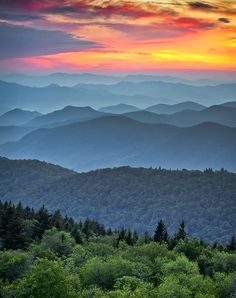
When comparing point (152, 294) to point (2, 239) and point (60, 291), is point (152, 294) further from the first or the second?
point (2, 239)

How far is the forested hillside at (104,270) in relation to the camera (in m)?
46.1

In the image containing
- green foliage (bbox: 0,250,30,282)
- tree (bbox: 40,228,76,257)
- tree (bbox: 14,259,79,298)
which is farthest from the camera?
tree (bbox: 40,228,76,257)

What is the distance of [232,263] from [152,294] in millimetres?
27584

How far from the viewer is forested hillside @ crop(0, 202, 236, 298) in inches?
1813

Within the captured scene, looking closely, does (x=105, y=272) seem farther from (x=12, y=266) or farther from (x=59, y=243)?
(x=59, y=243)

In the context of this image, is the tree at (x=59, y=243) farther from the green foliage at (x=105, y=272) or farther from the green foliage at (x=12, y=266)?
the green foliage at (x=105, y=272)

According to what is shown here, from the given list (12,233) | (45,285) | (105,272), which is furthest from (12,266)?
(12,233)

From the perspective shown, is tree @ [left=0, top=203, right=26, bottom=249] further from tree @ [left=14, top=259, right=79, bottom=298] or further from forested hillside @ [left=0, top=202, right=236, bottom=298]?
tree @ [left=14, top=259, right=79, bottom=298]

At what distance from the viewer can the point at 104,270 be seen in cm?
5956

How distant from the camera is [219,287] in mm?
53125

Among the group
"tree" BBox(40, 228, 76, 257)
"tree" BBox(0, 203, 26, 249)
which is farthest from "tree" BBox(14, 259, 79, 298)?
"tree" BBox(0, 203, 26, 249)

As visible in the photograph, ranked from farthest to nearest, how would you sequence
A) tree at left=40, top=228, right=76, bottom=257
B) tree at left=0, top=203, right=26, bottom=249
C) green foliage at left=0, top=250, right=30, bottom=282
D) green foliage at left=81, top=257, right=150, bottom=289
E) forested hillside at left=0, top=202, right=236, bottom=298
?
A: tree at left=0, top=203, right=26, bottom=249 → tree at left=40, top=228, right=76, bottom=257 → green foliage at left=0, top=250, right=30, bottom=282 → green foliage at left=81, top=257, right=150, bottom=289 → forested hillside at left=0, top=202, right=236, bottom=298

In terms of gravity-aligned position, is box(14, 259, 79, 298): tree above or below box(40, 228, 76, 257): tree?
A: below

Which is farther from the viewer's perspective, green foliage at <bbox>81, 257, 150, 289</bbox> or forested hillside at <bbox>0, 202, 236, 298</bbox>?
green foliage at <bbox>81, 257, 150, 289</bbox>
